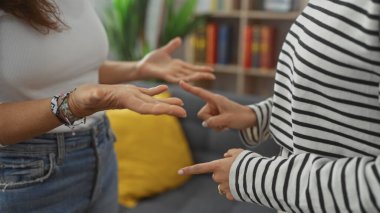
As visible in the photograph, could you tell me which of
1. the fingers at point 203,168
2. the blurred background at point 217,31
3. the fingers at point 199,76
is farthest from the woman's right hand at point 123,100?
the blurred background at point 217,31

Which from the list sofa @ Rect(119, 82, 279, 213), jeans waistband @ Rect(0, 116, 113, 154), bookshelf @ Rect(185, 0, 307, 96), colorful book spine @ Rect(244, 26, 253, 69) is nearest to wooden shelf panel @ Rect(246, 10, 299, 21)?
bookshelf @ Rect(185, 0, 307, 96)

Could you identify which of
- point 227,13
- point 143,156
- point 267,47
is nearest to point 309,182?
point 143,156

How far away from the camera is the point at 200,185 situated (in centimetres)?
217

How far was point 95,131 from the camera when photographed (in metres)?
1.07

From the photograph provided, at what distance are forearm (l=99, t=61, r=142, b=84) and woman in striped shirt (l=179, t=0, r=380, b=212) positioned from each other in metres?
0.54

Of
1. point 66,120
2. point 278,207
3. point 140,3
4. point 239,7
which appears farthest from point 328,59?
point 239,7

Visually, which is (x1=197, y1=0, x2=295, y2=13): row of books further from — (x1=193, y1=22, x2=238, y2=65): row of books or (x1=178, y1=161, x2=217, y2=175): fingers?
(x1=178, y1=161, x2=217, y2=175): fingers

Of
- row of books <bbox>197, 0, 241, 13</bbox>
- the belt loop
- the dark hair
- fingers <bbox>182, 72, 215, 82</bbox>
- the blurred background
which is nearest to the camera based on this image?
the dark hair

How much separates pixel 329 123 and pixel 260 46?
101 inches

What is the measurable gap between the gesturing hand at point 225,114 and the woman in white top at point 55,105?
0.75 feet

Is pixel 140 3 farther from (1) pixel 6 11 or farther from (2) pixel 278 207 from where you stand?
(2) pixel 278 207

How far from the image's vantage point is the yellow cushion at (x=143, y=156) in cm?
200

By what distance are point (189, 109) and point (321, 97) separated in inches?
61.6

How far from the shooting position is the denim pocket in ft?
3.01
